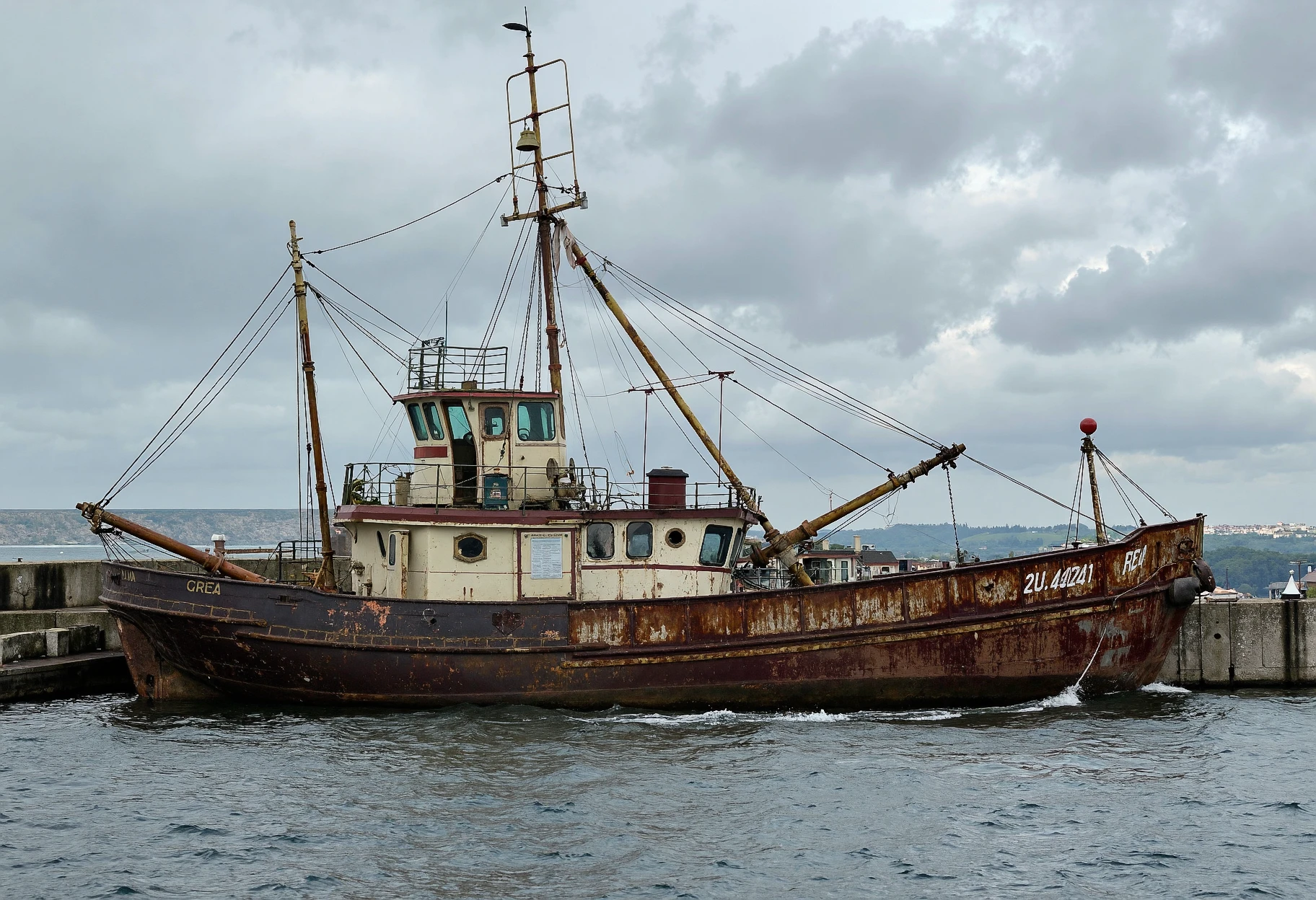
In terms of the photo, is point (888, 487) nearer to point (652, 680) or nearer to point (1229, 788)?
point (652, 680)

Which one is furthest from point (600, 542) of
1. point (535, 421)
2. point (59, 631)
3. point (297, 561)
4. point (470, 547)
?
point (59, 631)

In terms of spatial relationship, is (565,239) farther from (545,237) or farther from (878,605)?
(878,605)

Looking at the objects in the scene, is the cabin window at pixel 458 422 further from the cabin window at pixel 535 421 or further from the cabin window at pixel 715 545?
the cabin window at pixel 715 545

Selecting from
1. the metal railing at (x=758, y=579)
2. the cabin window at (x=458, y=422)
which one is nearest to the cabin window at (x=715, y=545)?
the metal railing at (x=758, y=579)

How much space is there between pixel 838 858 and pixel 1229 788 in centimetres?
641

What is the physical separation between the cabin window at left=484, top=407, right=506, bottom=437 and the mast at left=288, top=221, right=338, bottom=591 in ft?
10.4

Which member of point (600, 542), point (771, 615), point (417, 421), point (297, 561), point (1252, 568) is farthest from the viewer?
point (1252, 568)

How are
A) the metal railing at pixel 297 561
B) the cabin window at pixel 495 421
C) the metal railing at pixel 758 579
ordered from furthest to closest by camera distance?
1. the metal railing at pixel 297 561
2. the metal railing at pixel 758 579
3. the cabin window at pixel 495 421

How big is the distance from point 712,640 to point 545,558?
3415 millimetres

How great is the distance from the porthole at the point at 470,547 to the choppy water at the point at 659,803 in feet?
9.41

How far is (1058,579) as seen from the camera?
1988cm

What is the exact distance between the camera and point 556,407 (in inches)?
869

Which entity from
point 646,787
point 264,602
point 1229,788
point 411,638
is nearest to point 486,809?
point 646,787

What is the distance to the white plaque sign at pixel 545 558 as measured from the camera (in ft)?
68.8
